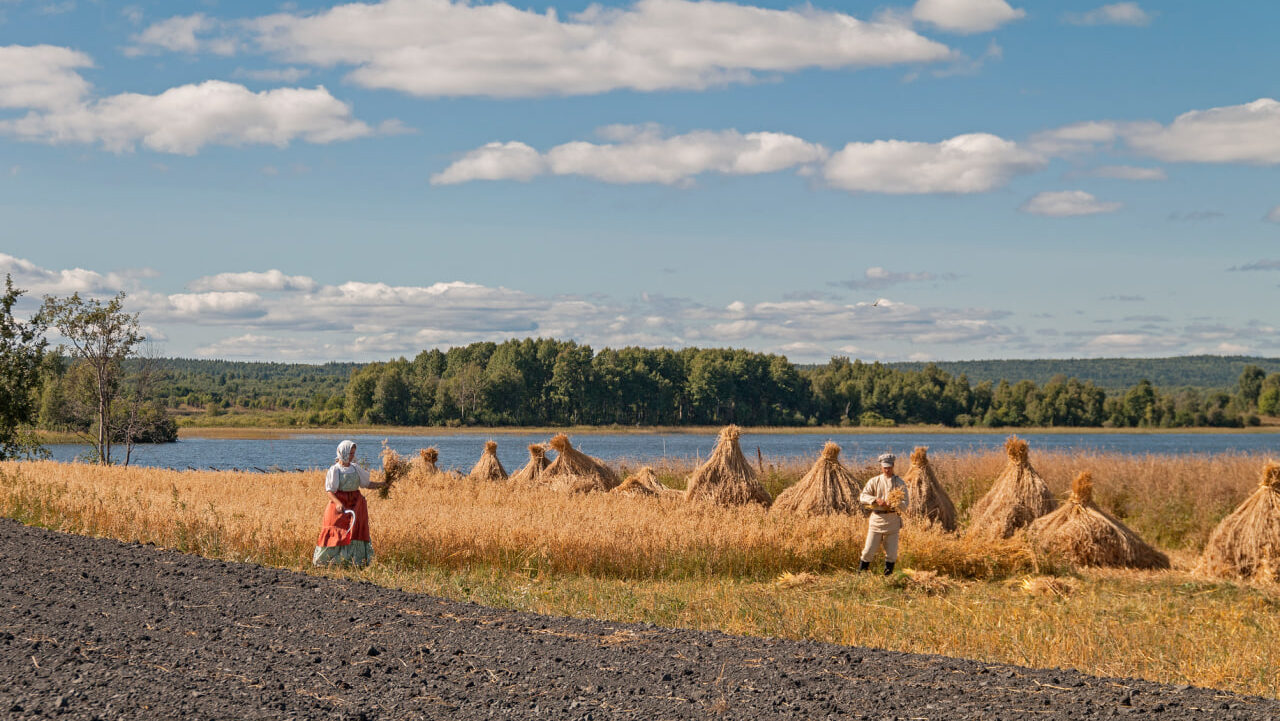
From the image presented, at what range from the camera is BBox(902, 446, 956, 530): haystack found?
63.4ft

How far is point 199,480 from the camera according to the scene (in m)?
23.5

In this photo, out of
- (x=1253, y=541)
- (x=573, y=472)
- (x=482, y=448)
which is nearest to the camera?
(x=1253, y=541)

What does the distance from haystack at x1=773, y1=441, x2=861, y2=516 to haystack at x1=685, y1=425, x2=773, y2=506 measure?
90 cm

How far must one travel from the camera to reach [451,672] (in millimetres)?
7625

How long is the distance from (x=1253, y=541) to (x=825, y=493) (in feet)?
21.5

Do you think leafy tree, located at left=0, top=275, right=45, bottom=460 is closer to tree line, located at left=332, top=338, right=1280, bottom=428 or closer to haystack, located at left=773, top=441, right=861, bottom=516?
haystack, located at left=773, top=441, right=861, bottom=516

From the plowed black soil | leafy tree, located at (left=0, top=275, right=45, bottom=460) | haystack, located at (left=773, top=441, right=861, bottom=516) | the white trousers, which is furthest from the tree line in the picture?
the plowed black soil

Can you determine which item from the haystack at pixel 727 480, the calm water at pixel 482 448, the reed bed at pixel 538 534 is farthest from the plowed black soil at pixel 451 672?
the calm water at pixel 482 448

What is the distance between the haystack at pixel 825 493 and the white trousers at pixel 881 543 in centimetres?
329

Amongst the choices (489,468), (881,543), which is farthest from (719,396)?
(881,543)

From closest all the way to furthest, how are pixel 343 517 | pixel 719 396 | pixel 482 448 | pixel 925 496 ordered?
pixel 343 517 → pixel 925 496 → pixel 482 448 → pixel 719 396

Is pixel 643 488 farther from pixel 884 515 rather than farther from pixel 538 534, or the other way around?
pixel 884 515

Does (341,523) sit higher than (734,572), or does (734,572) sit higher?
(341,523)

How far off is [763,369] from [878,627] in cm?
9279
